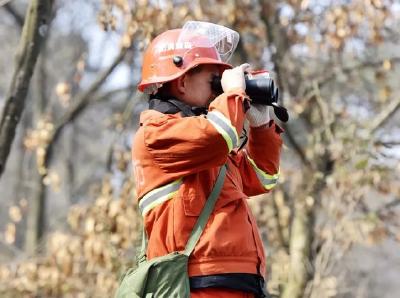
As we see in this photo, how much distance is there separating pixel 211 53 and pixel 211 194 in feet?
1.96

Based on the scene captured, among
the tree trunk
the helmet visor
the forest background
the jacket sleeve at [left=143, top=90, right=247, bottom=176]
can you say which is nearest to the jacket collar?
the jacket sleeve at [left=143, top=90, right=247, bottom=176]

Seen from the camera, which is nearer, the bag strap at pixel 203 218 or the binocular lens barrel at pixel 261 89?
the bag strap at pixel 203 218

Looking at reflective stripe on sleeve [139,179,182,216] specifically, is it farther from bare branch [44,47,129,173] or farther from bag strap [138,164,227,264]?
bare branch [44,47,129,173]

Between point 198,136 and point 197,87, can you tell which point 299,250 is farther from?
point 198,136

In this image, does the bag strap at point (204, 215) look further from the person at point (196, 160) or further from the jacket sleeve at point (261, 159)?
the jacket sleeve at point (261, 159)

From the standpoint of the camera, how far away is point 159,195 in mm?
3016

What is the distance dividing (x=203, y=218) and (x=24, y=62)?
182 cm

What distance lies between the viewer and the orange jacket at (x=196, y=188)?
286cm

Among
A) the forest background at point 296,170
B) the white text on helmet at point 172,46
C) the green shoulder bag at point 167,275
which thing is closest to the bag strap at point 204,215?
the green shoulder bag at point 167,275

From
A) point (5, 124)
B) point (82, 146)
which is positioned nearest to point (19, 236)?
point (82, 146)

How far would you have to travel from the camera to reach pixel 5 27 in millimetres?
17438

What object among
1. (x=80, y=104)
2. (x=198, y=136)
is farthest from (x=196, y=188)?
(x=80, y=104)

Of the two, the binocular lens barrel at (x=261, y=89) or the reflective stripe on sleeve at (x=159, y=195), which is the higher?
the binocular lens barrel at (x=261, y=89)

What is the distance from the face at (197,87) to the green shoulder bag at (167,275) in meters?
0.42
